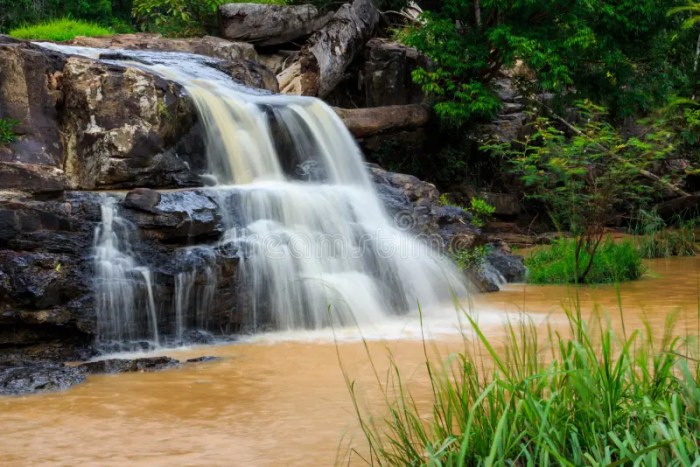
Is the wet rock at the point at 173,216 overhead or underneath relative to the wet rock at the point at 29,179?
underneath

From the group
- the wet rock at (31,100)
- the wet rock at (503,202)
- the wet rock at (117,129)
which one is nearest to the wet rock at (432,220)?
the wet rock at (117,129)

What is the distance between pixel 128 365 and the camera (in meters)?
6.28

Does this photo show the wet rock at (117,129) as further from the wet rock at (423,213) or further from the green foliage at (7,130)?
the wet rock at (423,213)

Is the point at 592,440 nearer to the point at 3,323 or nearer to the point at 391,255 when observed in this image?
the point at 3,323

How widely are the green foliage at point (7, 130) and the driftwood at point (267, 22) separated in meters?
7.60

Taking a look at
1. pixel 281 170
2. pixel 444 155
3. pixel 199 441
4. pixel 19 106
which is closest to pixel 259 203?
pixel 281 170

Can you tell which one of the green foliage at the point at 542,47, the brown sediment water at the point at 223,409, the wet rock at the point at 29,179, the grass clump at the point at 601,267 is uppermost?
the green foliage at the point at 542,47

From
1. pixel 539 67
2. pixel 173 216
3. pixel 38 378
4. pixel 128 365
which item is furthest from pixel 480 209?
pixel 38 378

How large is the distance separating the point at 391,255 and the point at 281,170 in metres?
1.86

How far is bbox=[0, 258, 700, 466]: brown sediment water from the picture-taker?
13.8 feet

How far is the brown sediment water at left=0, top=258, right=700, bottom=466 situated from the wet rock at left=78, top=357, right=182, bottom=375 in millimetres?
140

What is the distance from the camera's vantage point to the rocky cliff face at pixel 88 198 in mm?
7000

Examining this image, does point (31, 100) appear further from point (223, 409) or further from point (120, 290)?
point (223, 409)

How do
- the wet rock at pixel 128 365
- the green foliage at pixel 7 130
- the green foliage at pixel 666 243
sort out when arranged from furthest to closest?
the green foliage at pixel 666 243 < the green foliage at pixel 7 130 < the wet rock at pixel 128 365
